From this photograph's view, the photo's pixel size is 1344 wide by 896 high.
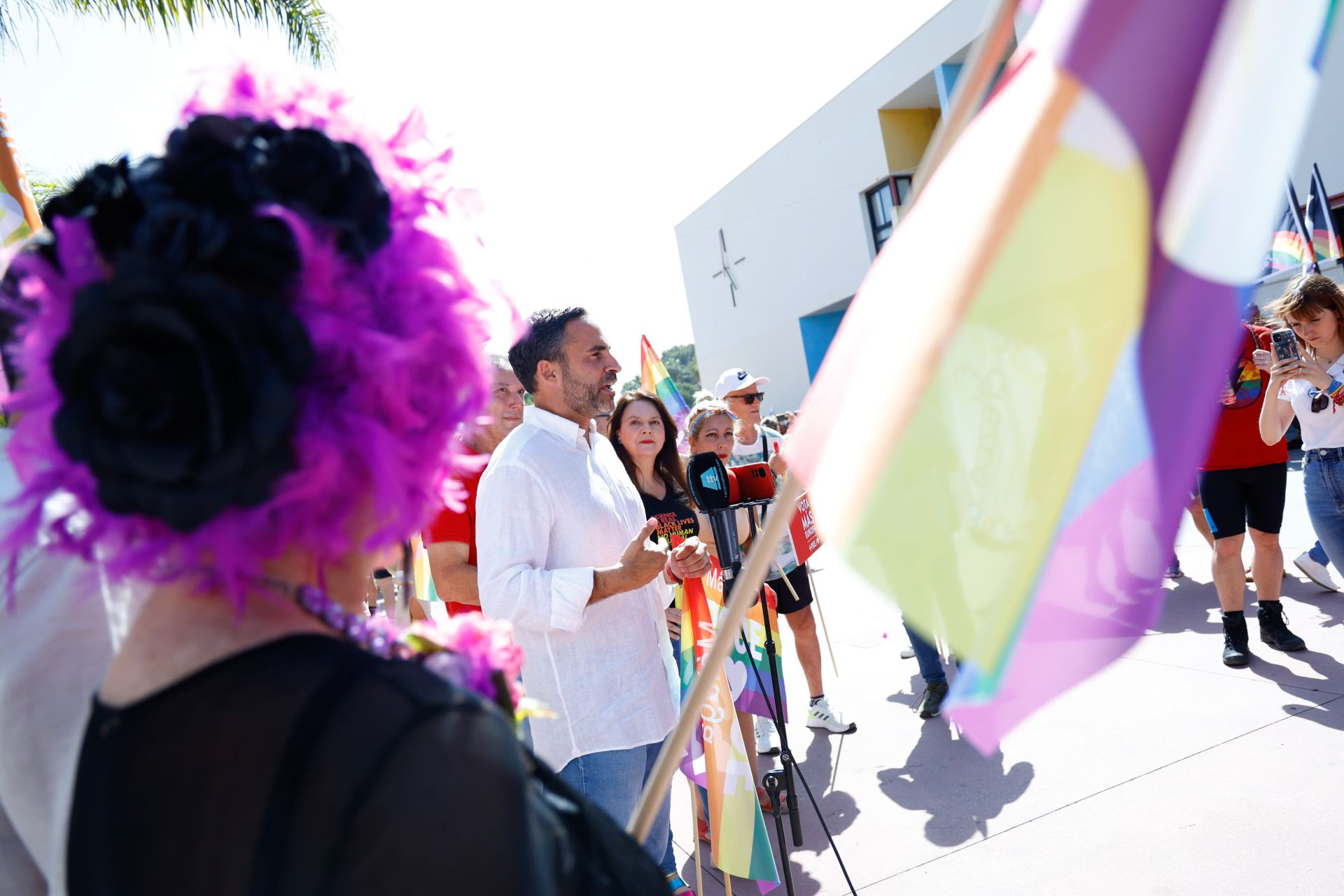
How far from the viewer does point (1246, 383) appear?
4809 millimetres

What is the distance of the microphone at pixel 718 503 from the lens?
10.1 feet

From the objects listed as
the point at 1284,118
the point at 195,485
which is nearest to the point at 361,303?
the point at 195,485

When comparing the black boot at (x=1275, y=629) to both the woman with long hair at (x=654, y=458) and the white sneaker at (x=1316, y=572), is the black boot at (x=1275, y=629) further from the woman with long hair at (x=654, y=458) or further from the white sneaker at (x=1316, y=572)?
the woman with long hair at (x=654, y=458)

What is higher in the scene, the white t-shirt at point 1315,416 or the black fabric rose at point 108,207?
the black fabric rose at point 108,207

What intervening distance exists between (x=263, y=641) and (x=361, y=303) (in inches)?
13.4

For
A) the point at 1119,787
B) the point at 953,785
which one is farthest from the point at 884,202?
the point at 1119,787

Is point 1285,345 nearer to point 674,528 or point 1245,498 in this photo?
point 1245,498

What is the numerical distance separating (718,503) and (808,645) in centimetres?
194

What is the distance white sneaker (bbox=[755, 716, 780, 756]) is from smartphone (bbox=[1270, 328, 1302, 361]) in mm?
2962

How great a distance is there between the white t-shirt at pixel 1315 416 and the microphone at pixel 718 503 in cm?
290

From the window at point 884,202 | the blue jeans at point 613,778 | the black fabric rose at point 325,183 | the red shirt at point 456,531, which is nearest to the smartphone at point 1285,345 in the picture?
the blue jeans at point 613,778

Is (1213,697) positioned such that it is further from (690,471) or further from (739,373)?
(739,373)

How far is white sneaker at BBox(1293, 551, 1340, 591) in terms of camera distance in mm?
5406

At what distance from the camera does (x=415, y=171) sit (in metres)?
1.02
